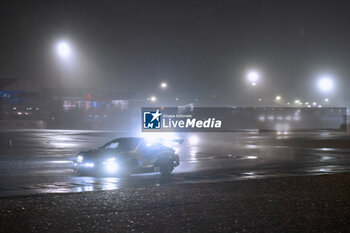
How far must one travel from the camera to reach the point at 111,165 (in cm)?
1644

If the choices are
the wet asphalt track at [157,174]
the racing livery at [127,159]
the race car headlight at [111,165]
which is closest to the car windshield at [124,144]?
the racing livery at [127,159]

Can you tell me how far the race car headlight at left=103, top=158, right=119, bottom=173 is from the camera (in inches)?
647

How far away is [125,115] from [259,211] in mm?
57447

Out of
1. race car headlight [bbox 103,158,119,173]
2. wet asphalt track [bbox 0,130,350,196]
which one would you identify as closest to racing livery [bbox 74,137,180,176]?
race car headlight [bbox 103,158,119,173]

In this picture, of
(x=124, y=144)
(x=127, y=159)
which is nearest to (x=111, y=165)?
(x=127, y=159)

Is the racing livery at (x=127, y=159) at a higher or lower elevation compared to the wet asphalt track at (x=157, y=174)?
higher

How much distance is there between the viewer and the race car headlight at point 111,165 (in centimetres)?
1642

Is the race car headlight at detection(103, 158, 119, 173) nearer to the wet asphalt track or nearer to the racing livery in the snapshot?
the racing livery

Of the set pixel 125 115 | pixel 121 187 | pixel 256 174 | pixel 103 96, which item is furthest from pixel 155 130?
pixel 121 187

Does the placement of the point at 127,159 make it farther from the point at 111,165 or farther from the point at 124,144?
the point at 124,144

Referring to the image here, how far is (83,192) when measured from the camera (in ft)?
41.8

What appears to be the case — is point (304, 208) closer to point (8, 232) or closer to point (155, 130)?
point (8, 232)

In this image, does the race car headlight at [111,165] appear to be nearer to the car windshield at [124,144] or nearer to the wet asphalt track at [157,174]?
the wet asphalt track at [157,174]

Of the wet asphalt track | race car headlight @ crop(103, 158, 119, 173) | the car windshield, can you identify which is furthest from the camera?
the car windshield
